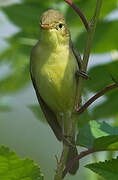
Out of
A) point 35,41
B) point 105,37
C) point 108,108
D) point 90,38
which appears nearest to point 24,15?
point 35,41

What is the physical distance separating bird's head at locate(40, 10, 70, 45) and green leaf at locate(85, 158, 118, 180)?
104 cm

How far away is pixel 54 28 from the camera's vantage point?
2363 mm

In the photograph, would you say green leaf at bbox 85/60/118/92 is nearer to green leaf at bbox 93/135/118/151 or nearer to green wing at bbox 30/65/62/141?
green wing at bbox 30/65/62/141

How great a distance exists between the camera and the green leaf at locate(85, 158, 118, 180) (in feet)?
4.67

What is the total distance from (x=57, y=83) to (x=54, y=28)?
380 millimetres

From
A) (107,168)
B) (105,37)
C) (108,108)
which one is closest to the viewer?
(107,168)

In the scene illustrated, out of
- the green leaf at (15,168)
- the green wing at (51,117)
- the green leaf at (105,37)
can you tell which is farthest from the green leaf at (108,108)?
the green leaf at (15,168)

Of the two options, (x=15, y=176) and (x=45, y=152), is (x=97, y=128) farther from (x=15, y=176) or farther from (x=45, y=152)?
(x=45, y=152)

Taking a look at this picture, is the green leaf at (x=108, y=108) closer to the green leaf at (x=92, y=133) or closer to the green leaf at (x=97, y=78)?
the green leaf at (x=97, y=78)

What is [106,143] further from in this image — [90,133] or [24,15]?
[24,15]

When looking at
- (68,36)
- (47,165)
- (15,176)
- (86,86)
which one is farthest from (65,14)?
(47,165)

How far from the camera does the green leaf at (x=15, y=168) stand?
1252mm

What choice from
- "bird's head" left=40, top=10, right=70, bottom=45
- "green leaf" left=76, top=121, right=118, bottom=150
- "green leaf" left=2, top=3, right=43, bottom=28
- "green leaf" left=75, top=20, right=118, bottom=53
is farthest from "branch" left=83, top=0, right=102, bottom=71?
"green leaf" left=2, top=3, right=43, bottom=28

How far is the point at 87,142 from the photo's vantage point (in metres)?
1.78
